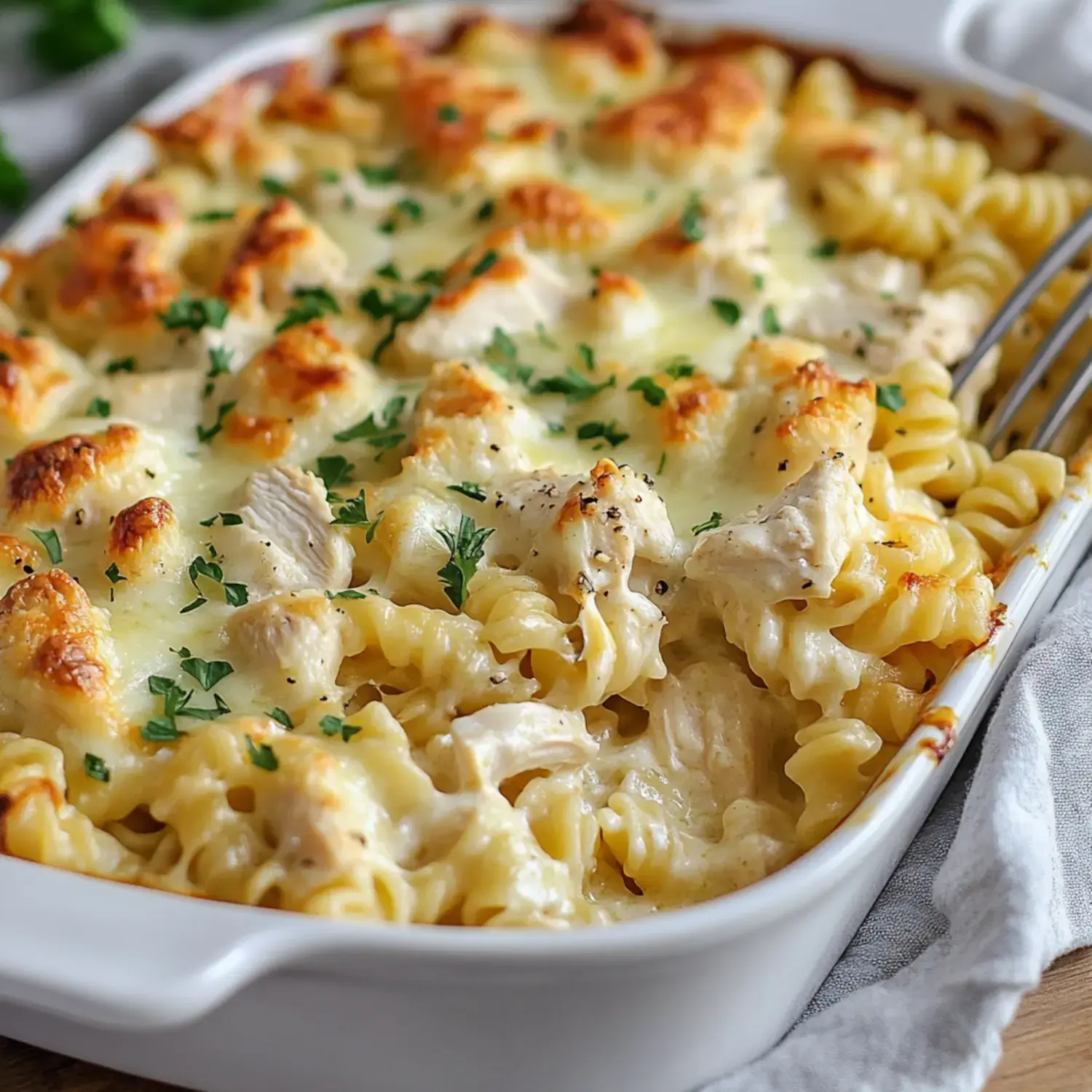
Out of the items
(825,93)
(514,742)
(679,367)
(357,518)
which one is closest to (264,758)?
(514,742)

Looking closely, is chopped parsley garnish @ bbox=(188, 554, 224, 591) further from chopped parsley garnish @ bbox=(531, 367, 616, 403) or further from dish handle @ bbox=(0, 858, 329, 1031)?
chopped parsley garnish @ bbox=(531, 367, 616, 403)

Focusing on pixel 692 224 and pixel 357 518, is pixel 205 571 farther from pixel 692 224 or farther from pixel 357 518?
pixel 692 224

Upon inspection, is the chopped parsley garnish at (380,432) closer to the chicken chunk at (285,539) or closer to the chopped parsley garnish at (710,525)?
the chicken chunk at (285,539)

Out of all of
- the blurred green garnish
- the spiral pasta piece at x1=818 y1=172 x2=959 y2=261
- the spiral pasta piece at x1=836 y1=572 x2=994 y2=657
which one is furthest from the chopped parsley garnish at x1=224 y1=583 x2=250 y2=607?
the blurred green garnish

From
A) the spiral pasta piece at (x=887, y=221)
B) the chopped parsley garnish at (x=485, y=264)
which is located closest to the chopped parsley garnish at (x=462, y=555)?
the chopped parsley garnish at (x=485, y=264)

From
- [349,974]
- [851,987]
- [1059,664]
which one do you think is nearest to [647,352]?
[1059,664]
